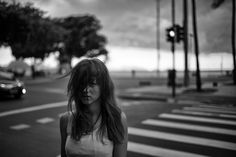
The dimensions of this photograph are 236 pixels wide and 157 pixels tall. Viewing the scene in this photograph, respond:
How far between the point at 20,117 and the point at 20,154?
3918 mm

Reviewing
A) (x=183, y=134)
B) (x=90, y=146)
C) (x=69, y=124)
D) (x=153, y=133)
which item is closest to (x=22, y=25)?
(x=153, y=133)

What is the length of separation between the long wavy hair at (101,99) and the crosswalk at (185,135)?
285cm

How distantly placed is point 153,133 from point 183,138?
0.83 m

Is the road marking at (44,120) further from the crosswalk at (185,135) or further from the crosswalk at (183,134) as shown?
the crosswalk at (185,135)

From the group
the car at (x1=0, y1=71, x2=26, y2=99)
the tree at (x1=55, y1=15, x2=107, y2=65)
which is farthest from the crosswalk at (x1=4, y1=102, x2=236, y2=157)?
the tree at (x1=55, y1=15, x2=107, y2=65)

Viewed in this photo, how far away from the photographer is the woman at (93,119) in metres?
2.01

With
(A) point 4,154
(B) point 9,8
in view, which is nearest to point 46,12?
(B) point 9,8

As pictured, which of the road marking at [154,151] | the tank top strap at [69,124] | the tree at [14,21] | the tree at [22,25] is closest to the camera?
the tank top strap at [69,124]

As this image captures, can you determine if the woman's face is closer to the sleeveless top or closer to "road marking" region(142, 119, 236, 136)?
the sleeveless top

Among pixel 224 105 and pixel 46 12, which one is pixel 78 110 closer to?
pixel 224 105

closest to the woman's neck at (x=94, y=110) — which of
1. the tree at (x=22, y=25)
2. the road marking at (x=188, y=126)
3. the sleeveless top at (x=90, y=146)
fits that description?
the sleeveless top at (x=90, y=146)

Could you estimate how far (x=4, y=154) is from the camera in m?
4.77

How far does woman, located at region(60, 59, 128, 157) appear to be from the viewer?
2.01 meters

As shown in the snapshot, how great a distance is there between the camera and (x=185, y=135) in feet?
19.5
